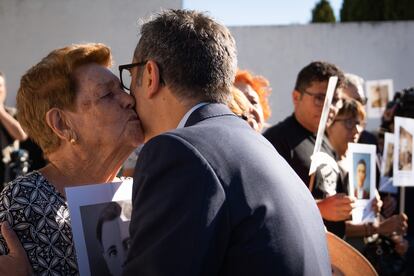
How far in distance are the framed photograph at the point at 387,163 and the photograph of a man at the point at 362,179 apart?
77 centimetres

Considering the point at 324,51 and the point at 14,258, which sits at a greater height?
the point at 14,258

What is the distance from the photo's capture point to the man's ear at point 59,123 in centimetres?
210

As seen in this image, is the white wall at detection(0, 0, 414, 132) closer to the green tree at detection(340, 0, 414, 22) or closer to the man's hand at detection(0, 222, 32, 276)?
the green tree at detection(340, 0, 414, 22)

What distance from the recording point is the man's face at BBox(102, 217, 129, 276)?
6.18 feet

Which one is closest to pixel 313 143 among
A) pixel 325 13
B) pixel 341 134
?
pixel 341 134

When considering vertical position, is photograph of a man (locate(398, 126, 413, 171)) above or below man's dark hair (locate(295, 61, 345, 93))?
below

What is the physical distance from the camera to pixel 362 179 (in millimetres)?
3879

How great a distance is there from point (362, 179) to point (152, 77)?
96.3 inches

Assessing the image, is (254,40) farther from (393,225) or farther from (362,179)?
(362,179)

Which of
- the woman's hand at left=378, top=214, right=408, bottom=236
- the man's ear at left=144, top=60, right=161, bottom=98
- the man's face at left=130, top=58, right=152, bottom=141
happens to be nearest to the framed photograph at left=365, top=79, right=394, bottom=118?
the woman's hand at left=378, top=214, right=408, bottom=236

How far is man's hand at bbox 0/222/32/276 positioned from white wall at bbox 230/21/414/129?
37.2ft

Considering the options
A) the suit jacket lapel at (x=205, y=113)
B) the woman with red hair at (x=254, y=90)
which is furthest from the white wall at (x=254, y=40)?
the suit jacket lapel at (x=205, y=113)

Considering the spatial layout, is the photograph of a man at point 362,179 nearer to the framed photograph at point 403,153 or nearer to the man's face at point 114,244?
the framed photograph at point 403,153

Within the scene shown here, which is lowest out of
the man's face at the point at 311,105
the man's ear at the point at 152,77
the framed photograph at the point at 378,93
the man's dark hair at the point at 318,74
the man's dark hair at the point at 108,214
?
the framed photograph at the point at 378,93
